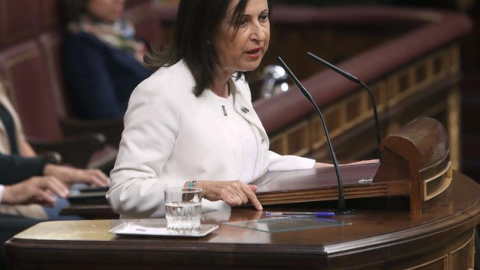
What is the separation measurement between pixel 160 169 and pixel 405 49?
3.59 metres

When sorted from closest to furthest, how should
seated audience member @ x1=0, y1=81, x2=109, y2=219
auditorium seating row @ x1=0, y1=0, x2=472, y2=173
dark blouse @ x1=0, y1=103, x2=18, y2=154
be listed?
seated audience member @ x1=0, y1=81, x2=109, y2=219 < dark blouse @ x1=0, y1=103, x2=18, y2=154 < auditorium seating row @ x1=0, y1=0, x2=472, y2=173

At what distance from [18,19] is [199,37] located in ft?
8.78

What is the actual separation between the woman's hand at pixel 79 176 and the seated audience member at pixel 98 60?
5.15 feet

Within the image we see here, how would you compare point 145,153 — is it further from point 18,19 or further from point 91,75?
point 91,75

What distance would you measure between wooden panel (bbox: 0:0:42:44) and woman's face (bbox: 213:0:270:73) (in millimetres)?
2641

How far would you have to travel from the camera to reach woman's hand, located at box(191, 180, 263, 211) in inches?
102

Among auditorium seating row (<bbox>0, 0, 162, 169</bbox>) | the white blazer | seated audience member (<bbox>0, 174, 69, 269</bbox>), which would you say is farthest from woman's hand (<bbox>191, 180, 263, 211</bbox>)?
auditorium seating row (<bbox>0, 0, 162, 169</bbox>)

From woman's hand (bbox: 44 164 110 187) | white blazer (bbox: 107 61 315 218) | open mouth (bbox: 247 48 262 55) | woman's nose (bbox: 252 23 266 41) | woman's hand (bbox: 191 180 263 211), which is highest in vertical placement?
woman's nose (bbox: 252 23 266 41)

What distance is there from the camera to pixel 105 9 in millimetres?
5867

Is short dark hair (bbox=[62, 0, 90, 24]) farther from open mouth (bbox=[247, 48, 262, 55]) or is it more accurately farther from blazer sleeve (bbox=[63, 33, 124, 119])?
open mouth (bbox=[247, 48, 262, 55])

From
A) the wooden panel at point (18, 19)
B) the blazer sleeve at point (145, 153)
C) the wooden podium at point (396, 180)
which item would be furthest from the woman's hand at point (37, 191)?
the wooden panel at point (18, 19)

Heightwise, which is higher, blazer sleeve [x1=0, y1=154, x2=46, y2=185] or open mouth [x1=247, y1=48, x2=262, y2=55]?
open mouth [x1=247, y1=48, x2=262, y2=55]

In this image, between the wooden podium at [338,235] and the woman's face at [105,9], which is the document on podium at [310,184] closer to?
the wooden podium at [338,235]

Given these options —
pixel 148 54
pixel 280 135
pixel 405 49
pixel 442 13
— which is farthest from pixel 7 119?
pixel 442 13
